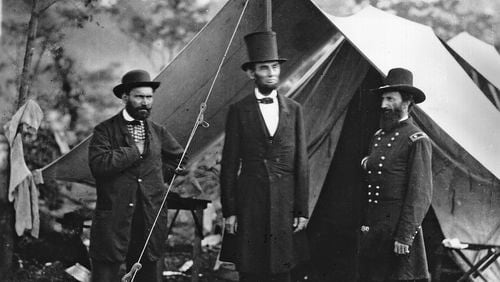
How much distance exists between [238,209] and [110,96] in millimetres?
2631

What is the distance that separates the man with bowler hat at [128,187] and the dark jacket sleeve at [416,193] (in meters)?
1.54

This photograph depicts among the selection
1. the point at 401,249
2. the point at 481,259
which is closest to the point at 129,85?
the point at 401,249

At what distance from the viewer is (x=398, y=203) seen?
3707mm

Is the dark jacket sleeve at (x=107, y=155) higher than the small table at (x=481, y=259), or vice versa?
the dark jacket sleeve at (x=107, y=155)

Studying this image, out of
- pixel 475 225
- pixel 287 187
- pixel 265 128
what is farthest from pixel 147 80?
pixel 475 225

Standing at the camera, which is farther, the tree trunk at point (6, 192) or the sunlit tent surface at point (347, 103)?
the tree trunk at point (6, 192)

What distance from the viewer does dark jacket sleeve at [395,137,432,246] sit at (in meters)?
3.57

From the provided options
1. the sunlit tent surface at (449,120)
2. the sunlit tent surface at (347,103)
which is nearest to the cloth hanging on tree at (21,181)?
the sunlit tent surface at (347,103)

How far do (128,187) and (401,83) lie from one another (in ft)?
6.29

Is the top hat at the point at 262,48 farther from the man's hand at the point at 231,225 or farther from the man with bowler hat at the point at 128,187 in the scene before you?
the man's hand at the point at 231,225

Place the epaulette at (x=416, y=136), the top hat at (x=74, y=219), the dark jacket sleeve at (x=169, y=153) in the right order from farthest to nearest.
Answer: the top hat at (x=74, y=219)
the dark jacket sleeve at (x=169, y=153)
the epaulette at (x=416, y=136)

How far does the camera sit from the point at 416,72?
4363 mm

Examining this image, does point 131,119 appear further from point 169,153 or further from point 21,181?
point 21,181

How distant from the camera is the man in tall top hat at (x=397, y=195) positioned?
142 inches
